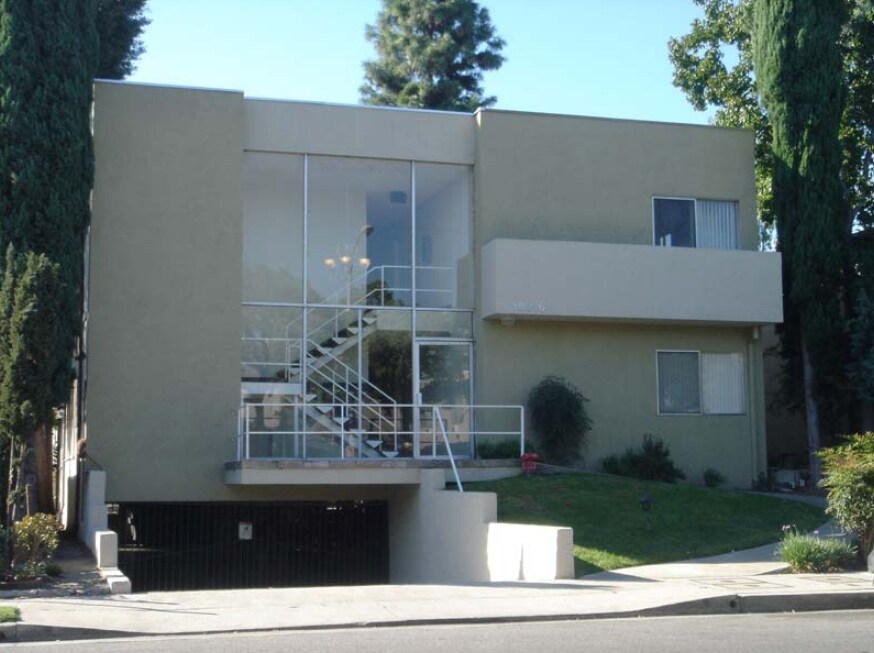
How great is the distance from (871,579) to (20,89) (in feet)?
51.1

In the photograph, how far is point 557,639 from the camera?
11.2 metres

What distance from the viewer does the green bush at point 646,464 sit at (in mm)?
23625

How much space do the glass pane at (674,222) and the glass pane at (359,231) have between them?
5.38 metres

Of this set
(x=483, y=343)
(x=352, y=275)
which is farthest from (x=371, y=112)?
(x=483, y=343)

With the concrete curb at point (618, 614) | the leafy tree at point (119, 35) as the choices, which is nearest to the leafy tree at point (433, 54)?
the leafy tree at point (119, 35)

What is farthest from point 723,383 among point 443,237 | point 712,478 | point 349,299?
point 349,299

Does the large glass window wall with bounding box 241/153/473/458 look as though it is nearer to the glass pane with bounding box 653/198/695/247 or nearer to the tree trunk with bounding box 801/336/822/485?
the glass pane with bounding box 653/198/695/247

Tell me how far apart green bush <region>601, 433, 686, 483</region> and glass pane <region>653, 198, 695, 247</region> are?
427 centimetres

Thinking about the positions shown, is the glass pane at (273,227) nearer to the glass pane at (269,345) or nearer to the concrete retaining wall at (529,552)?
the glass pane at (269,345)

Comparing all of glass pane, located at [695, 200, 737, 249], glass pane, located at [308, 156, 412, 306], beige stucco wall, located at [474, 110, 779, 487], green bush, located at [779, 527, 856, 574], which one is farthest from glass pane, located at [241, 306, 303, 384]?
green bush, located at [779, 527, 856, 574]

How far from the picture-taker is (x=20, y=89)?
20.1 metres

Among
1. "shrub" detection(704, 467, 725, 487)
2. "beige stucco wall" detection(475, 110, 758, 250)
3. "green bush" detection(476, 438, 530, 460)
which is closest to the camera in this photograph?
"green bush" detection(476, 438, 530, 460)

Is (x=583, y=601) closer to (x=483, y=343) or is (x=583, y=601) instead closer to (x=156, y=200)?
(x=483, y=343)

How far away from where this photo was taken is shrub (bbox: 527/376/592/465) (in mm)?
23094
